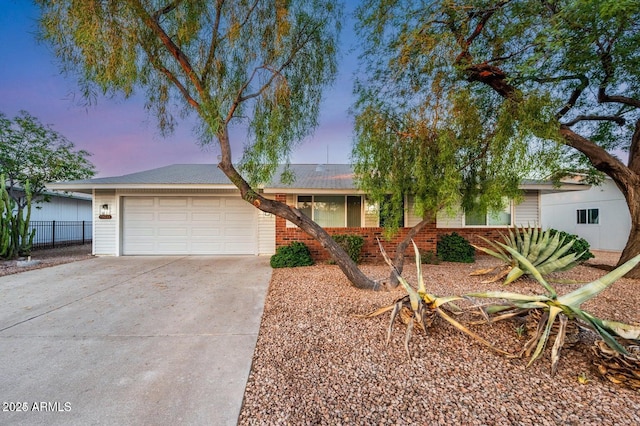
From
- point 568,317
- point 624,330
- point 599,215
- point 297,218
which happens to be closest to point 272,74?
point 297,218

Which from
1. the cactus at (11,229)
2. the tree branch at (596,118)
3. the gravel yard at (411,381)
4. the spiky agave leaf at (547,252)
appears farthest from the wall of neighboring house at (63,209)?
the tree branch at (596,118)

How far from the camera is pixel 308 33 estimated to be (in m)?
5.56

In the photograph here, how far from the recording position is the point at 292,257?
832 cm

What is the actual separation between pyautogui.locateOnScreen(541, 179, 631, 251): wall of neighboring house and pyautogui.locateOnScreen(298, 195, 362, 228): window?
36.4 feet

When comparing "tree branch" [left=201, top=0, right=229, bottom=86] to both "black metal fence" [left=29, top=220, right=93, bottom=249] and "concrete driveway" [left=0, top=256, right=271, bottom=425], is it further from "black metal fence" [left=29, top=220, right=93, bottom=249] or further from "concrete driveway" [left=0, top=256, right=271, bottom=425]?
"black metal fence" [left=29, top=220, right=93, bottom=249]

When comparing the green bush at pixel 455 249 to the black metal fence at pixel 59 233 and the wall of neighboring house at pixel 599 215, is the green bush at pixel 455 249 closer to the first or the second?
the wall of neighboring house at pixel 599 215

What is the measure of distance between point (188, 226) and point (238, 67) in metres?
6.63

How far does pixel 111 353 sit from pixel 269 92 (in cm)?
484

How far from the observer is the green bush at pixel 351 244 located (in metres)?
8.69

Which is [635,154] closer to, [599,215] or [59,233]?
[599,215]

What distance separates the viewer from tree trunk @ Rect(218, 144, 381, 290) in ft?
17.9

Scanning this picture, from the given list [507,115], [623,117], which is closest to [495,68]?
[507,115]

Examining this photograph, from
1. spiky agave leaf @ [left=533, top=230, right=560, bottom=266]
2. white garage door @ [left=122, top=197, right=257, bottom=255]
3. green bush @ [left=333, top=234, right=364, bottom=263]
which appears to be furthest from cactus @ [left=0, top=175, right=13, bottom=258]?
spiky agave leaf @ [left=533, top=230, right=560, bottom=266]

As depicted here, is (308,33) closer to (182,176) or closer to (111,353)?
(111,353)
